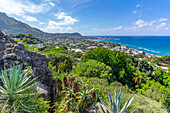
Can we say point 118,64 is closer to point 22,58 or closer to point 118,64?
point 118,64

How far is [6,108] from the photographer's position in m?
1.37

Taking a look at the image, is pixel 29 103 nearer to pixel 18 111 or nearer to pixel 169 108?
pixel 18 111

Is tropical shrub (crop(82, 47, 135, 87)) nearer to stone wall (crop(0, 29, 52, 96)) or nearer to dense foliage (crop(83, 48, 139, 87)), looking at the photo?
dense foliage (crop(83, 48, 139, 87))

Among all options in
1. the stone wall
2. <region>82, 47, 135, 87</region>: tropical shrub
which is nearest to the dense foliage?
<region>82, 47, 135, 87</region>: tropical shrub

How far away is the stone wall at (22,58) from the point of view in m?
2.65

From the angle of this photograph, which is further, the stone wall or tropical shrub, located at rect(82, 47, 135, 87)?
tropical shrub, located at rect(82, 47, 135, 87)

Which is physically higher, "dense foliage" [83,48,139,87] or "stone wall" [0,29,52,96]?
"stone wall" [0,29,52,96]

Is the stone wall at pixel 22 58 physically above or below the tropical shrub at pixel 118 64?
above

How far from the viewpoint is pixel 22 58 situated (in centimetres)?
290

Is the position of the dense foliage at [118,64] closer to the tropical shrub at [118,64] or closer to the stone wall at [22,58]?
the tropical shrub at [118,64]

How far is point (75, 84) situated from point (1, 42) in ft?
10.3

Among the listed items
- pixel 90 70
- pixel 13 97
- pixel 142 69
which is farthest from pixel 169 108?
pixel 142 69

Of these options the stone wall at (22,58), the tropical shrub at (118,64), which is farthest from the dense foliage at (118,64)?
the stone wall at (22,58)

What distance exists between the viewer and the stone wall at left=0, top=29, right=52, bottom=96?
8.70ft
